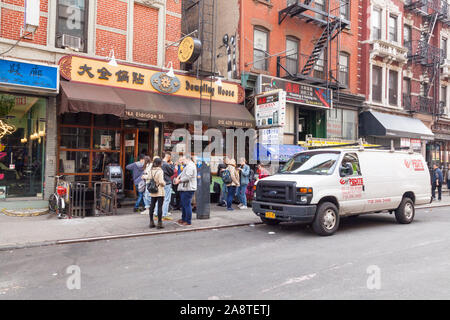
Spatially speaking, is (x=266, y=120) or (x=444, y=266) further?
(x=266, y=120)

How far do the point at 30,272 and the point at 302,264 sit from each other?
4312 millimetres

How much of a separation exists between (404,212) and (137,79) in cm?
959

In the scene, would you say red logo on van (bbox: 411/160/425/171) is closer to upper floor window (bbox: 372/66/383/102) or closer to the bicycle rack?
the bicycle rack

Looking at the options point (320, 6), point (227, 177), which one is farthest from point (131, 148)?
point (320, 6)

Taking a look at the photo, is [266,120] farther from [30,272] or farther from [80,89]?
[30,272]

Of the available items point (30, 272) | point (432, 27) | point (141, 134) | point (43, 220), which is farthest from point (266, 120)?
point (432, 27)

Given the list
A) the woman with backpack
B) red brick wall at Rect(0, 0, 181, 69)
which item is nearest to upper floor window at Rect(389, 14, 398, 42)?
red brick wall at Rect(0, 0, 181, 69)

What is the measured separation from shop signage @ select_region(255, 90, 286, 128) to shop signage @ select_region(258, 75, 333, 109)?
0.77 meters

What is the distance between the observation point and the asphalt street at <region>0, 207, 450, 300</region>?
454cm

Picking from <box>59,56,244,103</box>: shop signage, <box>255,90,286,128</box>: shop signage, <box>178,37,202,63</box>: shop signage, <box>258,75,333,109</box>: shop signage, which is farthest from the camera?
<box>258,75,333,109</box>: shop signage

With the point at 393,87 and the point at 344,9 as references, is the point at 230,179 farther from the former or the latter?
the point at 393,87

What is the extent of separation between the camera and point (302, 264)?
5828 millimetres

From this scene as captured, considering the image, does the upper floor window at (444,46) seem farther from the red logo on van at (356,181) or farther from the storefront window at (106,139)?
the storefront window at (106,139)

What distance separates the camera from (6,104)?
1041 centimetres
